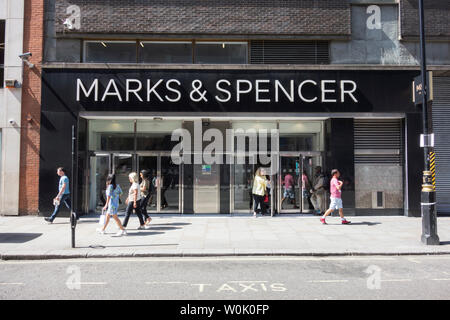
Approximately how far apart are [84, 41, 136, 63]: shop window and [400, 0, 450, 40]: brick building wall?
1045 cm

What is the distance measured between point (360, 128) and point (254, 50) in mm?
5084

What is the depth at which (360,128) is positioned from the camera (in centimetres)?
1333

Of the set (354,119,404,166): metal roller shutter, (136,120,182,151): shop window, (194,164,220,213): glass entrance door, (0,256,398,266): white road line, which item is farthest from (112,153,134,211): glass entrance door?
(354,119,404,166): metal roller shutter

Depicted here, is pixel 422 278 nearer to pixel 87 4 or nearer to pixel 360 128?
pixel 360 128

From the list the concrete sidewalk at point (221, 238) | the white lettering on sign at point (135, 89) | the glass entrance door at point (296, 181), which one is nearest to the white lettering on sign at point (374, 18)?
the glass entrance door at point (296, 181)

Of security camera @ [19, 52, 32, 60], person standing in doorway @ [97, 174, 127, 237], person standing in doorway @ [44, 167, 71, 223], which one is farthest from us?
security camera @ [19, 52, 32, 60]

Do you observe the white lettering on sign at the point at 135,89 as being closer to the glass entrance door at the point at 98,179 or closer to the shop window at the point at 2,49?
the glass entrance door at the point at 98,179

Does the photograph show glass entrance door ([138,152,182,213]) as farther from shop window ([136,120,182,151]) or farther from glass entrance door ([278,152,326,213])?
glass entrance door ([278,152,326,213])

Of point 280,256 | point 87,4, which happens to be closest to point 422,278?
point 280,256

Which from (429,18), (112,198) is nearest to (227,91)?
(112,198)

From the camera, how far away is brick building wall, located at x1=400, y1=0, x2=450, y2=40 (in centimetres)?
1319

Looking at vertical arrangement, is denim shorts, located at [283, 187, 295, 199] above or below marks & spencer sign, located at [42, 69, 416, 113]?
below

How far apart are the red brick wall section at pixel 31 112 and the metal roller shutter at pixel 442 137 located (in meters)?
15.6
